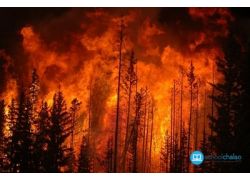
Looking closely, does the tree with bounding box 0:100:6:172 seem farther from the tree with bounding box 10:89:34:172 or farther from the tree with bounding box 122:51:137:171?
the tree with bounding box 122:51:137:171

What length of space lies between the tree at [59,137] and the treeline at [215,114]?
87 centimetres

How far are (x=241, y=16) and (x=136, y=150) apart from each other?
1.52m

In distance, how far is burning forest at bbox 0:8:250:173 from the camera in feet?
11.5

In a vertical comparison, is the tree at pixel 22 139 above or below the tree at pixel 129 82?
below

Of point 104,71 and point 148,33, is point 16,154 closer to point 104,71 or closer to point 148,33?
point 104,71

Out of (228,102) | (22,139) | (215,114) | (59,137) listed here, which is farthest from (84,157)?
(228,102)

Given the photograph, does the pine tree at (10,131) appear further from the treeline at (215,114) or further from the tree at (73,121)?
the treeline at (215,114)

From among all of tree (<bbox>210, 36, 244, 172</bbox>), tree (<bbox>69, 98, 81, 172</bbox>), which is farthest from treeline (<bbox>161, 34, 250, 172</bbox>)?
tree (<bbox>69, 98, 81, 172</bbox>)

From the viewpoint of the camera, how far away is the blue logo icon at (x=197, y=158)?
11.4ft

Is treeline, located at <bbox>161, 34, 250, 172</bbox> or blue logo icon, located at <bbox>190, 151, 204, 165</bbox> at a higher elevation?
treeline, located at <bbox>161, 34, 250, 172</bbox>

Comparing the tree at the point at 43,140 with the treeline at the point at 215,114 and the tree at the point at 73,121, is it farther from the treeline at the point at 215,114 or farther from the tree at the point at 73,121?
the treeline at the point at 215,114

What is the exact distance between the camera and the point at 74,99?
11.6 ft

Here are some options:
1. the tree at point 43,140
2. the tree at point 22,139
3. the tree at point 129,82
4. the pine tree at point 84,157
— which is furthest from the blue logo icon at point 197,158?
the tree at point 22,139
